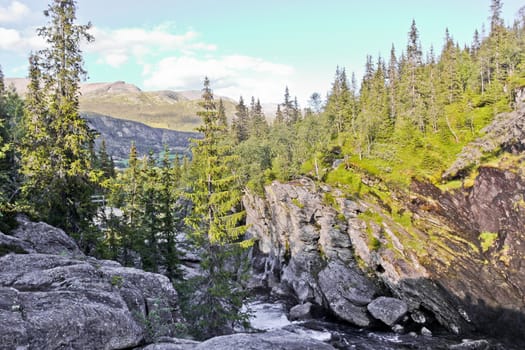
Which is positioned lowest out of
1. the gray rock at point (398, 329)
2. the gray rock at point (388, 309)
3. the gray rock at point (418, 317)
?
the gray rock at point (398, 329)

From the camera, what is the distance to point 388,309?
36.5 meters

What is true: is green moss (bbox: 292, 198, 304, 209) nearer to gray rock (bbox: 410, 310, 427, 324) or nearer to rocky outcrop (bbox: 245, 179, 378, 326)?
rocky outcrop (bbox: 245, 179, 378, 326)

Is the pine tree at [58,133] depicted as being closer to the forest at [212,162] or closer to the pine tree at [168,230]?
the forest at [212,162]

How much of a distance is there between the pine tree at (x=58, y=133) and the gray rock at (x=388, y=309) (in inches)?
1262

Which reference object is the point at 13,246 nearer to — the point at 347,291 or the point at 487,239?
the point at 347,291

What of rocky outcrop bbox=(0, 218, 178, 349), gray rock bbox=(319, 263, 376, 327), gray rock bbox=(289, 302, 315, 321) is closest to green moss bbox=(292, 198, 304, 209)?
gray rock bbox=(319, 263, 376, 327)

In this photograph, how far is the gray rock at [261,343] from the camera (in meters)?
8.34

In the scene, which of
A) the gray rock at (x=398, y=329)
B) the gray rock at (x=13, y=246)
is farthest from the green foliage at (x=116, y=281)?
the gray rock at (x=398, y=329)

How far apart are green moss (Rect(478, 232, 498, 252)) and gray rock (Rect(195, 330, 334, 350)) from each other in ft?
135

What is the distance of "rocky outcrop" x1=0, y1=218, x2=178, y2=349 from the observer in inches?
302

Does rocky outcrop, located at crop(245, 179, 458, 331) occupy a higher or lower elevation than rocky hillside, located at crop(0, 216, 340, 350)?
lower

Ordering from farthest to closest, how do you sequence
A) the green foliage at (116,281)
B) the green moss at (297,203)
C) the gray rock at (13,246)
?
the green moss at (297,203) → the gray rock at (13,246) → the green foliage at (116,281)

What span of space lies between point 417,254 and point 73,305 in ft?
129

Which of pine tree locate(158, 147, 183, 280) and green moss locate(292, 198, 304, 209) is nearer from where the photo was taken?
pine tree locate(158, 147, 183, 280)
